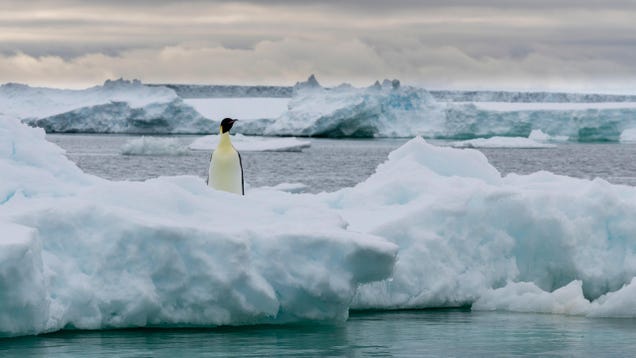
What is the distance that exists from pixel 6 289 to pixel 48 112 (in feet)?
243

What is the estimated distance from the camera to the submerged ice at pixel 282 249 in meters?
8.91

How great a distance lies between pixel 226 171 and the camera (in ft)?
46.0

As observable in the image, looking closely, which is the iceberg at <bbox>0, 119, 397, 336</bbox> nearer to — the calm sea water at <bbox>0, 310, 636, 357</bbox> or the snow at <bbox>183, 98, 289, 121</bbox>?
the calm sea water at <bbox>0, 310, 636, 357</bbox>

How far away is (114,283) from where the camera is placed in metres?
8.92

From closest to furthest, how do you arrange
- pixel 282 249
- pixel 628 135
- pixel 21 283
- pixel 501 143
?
pixel 21 283, pixel 282 249, pixel 501 143, pixel 628 135

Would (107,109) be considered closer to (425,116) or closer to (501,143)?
(425,116)

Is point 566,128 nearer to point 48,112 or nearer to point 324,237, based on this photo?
point 48,112

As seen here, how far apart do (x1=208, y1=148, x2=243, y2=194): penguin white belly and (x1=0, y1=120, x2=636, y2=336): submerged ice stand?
5.44ft

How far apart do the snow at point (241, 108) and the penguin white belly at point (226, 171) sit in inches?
2535

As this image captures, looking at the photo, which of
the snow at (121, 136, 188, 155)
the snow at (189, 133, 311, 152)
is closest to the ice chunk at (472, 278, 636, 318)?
the snow at (121, 136, 188, 155)

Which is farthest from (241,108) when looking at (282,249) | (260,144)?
(282,249)

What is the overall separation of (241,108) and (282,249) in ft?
258

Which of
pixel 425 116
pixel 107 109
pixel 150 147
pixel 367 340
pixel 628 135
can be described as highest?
pixel 107 109

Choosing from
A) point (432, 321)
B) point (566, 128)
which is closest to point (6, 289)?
point (432, 321)
